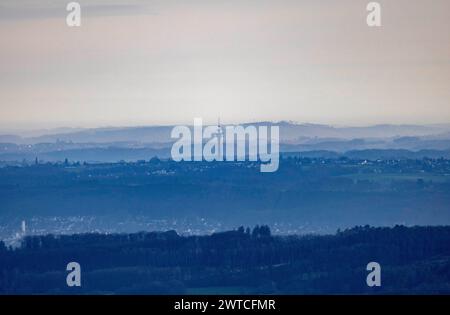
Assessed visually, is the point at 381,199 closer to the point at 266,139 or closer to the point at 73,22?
Answer: the point at 266,139

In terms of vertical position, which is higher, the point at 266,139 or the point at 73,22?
the point at 73,22

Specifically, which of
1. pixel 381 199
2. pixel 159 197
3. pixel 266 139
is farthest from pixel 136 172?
pixel 381 199

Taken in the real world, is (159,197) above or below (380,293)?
above

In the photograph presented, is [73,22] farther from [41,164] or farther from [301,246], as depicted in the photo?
[301,246]

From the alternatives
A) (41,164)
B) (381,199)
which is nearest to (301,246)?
(381,199)
